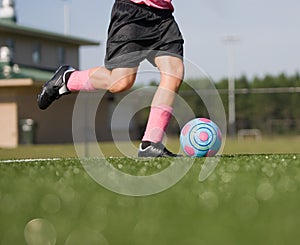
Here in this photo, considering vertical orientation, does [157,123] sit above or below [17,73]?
above

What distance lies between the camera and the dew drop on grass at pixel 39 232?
7.41 ft

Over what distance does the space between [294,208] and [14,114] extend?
25.6 m

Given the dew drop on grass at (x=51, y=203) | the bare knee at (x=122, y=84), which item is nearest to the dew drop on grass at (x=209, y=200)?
the dew drop on grass at (x=51, y=203)

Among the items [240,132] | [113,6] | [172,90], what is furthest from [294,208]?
[240,132]

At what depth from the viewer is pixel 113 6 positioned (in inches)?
239

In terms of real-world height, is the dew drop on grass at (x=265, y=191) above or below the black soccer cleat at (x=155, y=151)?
above

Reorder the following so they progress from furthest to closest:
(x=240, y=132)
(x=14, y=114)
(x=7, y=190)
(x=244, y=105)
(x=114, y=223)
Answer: (x=244, y=105) < (x=240, y=132) < (x=14, y=114) < (x=7, y=190) < (x=114, y=223)

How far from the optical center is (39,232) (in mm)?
2406

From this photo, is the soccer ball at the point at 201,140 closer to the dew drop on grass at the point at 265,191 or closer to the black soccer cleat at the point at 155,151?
the black soccer cleat at the point at 155,151

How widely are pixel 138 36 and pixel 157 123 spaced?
720 millimetres

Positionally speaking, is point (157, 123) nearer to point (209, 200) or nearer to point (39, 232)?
point (209, 200)

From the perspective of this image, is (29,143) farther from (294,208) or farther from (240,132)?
(294,208)

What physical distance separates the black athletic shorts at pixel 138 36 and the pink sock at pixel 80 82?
0.79ft

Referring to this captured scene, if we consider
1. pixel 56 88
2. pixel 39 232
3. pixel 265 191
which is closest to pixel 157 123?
pixel 56 88
